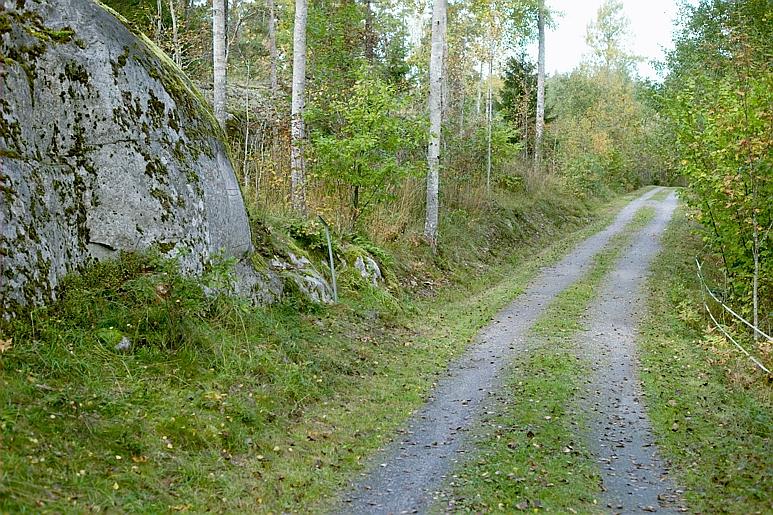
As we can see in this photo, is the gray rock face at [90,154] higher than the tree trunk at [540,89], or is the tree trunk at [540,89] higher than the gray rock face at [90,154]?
the tree trunk at [540,89]

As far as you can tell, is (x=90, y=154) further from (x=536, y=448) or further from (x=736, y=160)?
(x=736, y=160)

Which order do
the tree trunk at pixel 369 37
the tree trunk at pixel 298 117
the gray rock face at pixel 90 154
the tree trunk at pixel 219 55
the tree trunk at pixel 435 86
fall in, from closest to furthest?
the gray rock face at pixel 90 154 < the tree trunk at pixel 219 55 < the tree trunk at pixel 298 117 < the tree trunk at pixel 435 86 < the tree trunk at pixel 369 37

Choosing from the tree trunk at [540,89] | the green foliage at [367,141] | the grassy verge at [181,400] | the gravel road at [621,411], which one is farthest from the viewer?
the tree trunk at [540,89]

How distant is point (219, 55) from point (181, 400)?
8483 millimetres

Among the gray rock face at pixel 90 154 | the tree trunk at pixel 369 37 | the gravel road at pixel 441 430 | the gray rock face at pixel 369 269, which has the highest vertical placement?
the tree trunk at pixel 369 37

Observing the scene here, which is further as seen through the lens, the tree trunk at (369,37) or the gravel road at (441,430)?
the tree trunk at (369,37)

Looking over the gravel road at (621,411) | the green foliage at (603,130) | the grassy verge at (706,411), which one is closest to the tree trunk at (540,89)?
the green foliage at (603,130)

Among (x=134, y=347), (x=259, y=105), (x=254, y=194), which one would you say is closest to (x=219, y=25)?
(x=254, y=194)

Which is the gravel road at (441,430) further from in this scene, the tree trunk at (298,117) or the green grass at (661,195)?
the green grass at (661,195)

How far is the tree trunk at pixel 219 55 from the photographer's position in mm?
12852

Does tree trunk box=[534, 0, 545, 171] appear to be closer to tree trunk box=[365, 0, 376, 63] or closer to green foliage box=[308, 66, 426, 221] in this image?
tree trunk box=[365, 0, 376, 63]

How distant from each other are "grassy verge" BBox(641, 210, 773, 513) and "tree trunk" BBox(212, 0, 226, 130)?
8.77m

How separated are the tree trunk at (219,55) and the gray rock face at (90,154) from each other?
3.74 meters

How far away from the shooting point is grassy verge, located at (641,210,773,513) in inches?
247
